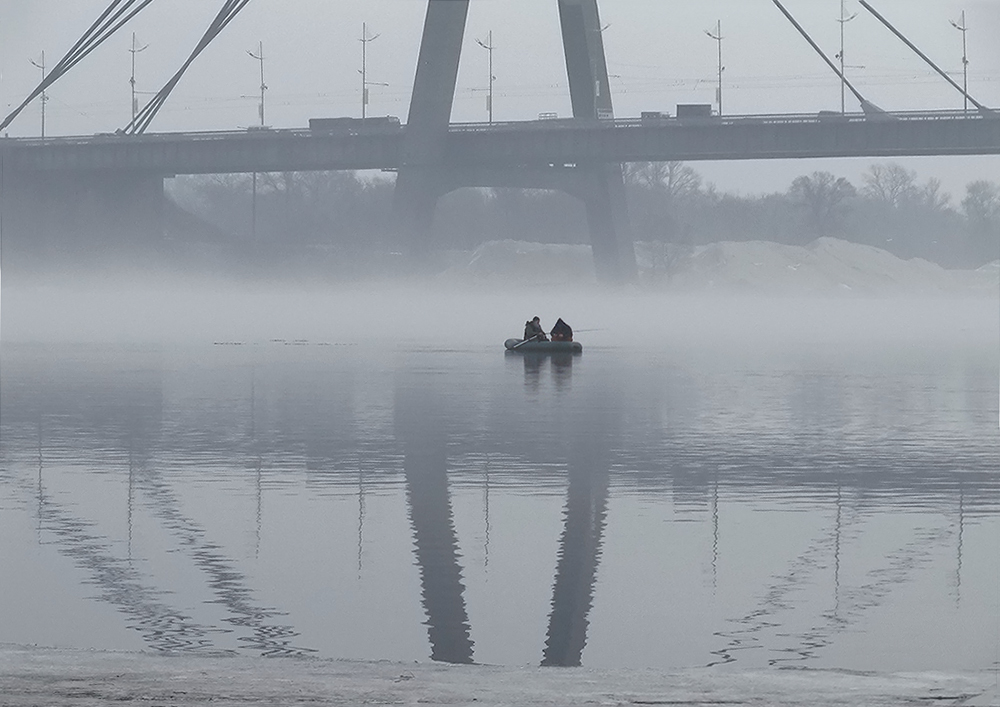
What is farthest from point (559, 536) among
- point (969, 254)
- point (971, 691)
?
point (969, 254)

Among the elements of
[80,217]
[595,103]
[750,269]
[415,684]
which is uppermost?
[595,103]

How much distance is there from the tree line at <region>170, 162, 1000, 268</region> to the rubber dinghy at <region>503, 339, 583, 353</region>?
93.7 meters

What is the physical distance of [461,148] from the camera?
358 ft

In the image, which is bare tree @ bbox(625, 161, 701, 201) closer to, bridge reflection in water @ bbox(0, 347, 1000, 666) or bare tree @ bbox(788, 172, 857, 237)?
bare tree @ bbox(788, 172, 857, 237)

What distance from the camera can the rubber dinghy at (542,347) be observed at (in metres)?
56.1

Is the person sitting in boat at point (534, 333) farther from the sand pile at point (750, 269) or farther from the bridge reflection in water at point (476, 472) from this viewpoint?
the sand pile at point (750, 269)

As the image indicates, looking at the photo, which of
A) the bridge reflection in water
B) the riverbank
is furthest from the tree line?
the riverbank

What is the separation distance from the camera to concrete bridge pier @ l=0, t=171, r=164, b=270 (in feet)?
384

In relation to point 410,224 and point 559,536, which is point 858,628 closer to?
point 559,536

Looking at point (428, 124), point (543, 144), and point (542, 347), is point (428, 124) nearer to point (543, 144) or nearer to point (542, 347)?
point (543, 144)

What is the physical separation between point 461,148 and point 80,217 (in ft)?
91.7

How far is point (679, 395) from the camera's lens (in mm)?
37594

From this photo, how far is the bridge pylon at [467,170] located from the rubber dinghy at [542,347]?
49.2 meters

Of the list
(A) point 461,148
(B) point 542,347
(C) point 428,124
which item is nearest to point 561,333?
(B) point 542,347
